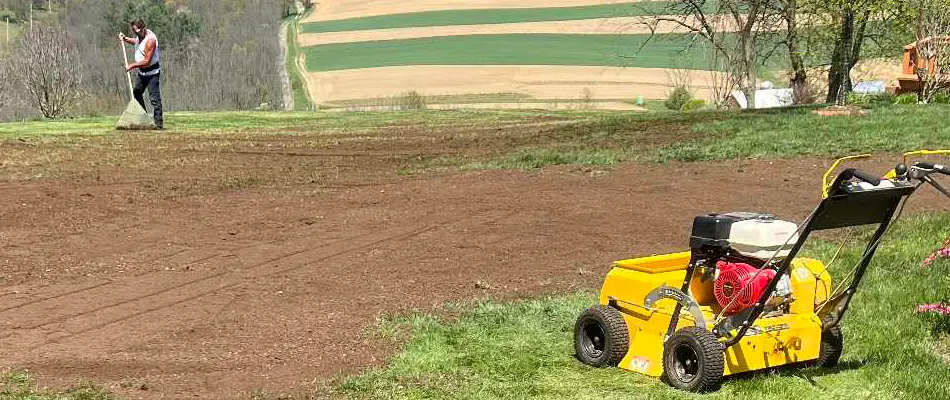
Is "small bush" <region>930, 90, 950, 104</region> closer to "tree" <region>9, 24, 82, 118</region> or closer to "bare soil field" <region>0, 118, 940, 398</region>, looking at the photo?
"bare soil field" <region>0, 118, 940, 398</region>

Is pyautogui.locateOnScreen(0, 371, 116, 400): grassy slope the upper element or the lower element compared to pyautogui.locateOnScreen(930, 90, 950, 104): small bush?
lower

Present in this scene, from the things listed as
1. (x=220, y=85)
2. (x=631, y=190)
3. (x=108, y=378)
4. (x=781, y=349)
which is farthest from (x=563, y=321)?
(x=220, y=85)

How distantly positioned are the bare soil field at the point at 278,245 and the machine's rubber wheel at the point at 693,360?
1.74 meters

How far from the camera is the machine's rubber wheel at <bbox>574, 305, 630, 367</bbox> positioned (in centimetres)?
596

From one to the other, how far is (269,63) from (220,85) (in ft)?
11.8

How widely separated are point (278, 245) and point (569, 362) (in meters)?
3.63

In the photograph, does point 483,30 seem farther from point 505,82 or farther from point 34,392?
point 34,392

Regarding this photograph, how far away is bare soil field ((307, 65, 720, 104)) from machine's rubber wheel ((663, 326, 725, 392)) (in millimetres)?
42038

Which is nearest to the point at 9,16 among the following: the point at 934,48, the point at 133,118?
the point at 133,118

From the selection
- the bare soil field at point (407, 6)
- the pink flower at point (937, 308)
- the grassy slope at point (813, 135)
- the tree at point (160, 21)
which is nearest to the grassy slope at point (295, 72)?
the bare soil field at point (407, 6)

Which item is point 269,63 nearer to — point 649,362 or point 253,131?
point 253,131

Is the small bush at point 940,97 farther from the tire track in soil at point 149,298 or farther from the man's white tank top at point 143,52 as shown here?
the tire track in soil at point 149,298

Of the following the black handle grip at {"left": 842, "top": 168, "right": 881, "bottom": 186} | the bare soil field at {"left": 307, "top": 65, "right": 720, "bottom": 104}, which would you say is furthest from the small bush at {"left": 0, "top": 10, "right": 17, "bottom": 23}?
the black handle grip at {"left": 842, "top": 168, "right": 881, "bottom": 186}

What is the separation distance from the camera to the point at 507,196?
10977 mm
